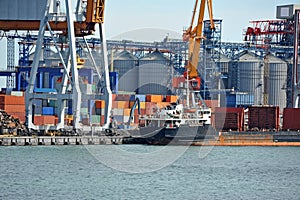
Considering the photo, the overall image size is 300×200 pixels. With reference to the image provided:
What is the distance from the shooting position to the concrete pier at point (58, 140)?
64.5m

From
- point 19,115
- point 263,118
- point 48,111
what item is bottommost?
point 263,118

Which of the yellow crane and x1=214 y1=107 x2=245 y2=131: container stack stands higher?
the yellow crane

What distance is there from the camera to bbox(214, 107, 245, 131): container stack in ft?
263

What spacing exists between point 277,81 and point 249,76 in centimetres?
315

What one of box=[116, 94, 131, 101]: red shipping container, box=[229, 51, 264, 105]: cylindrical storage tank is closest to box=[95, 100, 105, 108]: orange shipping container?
box=[116, 94, 131, 101]: red shipping container

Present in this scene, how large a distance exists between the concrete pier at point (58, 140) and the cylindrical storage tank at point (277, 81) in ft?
133

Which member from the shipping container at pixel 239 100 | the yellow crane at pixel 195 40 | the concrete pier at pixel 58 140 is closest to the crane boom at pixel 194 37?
the yellow crane at pixel 195 40

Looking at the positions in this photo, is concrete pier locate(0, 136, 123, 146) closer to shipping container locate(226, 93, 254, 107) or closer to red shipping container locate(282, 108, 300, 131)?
red shipping container locate(282, 108, 300, 131)

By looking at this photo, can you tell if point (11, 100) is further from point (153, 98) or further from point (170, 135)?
point (153, 98)

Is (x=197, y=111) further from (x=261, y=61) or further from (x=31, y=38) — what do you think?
(x=261, y=61)

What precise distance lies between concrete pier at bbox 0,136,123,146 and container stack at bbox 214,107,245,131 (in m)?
12.2

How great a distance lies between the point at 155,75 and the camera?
10938 centimetres

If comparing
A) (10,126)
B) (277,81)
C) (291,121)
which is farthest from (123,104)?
(277,81)

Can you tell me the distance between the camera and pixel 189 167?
170ft
